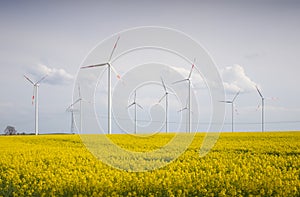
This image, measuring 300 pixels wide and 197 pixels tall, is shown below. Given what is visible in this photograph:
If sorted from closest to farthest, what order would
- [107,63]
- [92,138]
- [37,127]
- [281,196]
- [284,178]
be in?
[281,196] < [284,178] < [92,138] < [107,63] < [37,127]

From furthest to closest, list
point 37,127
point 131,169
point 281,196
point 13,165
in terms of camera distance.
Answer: point 37,127
point 13,165
point 131,169
point 281,196

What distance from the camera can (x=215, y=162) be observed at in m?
18.1

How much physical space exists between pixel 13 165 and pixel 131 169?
5.67 metres

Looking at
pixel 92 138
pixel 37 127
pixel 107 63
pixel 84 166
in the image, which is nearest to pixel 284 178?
pixel 84 166

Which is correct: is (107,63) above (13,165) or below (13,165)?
above

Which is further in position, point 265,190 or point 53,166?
point 53,166

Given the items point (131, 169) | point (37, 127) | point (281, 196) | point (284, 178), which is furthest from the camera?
point (37, 127)

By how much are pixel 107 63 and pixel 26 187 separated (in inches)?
985

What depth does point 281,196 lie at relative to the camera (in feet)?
38.3

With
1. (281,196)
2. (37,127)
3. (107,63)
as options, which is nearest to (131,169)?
(281,196)

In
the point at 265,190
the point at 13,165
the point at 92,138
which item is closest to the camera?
the point at 265,190

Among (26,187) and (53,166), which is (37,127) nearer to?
(53,166)

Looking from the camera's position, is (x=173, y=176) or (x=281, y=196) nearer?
(x=281, y=196)

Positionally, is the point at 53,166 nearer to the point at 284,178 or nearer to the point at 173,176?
the point at 173,176
